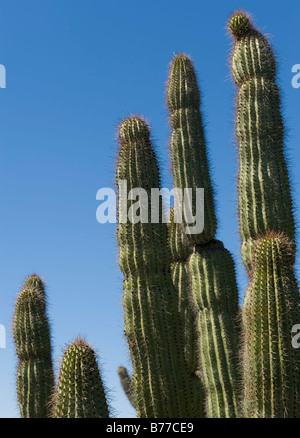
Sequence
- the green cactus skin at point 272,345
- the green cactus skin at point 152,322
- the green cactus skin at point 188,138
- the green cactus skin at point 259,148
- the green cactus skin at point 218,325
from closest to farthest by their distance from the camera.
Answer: the green cactus skin at point 272,345 → the green cactus skin at point 152,322 → the green cactus skin at point 259,148 → the green cactus skin at point 218,325 → the green cactus skin at point 188,138

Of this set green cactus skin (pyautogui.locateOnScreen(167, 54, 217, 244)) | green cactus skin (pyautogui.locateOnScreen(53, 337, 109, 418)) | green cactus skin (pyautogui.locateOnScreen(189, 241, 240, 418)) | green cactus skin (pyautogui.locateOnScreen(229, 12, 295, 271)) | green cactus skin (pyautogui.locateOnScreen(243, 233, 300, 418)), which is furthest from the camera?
green cactus skin (pyautogui.locateOnScreen(167, 54, 217, 244))

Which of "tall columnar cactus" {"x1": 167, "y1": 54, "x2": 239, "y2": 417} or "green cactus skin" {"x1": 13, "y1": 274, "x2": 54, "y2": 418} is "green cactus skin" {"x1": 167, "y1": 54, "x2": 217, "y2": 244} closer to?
"tall columnar cactus" {"x1": 167, "y1": 54, "x2": 239, "y2": 417}

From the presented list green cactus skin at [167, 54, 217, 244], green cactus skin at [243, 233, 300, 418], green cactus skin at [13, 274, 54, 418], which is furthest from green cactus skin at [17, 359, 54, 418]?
green cactus skin at [243, 233, 300, 418]

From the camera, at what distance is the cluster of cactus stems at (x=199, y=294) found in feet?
15.9

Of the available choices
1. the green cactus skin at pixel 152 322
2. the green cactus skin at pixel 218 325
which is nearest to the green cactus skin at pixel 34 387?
the green cactus skin at pixel 218 325

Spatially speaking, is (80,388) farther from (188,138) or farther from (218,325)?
(188,138)

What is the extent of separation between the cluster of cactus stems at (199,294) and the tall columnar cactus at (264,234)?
1cm

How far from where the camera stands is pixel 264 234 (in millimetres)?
6703

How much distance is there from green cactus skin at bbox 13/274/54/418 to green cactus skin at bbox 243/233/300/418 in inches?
145

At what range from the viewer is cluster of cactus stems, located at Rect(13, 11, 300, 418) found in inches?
191

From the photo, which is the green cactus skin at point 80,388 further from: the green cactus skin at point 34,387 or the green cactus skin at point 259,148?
the green cactus skin at point 34,387

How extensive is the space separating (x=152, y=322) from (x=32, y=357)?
2927 millimetres

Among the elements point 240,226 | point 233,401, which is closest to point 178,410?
point 233,401

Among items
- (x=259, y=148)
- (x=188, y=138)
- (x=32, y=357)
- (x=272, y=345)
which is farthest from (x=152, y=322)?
(x=188, y=138)
